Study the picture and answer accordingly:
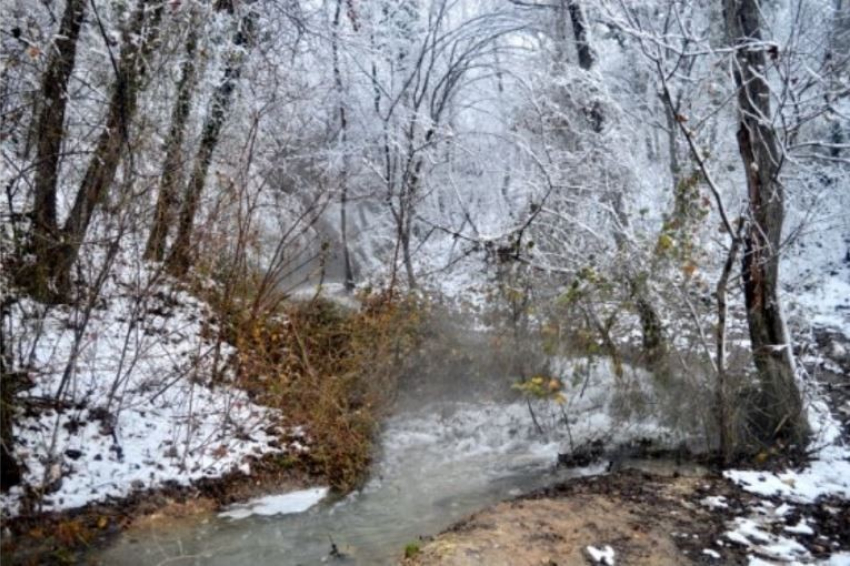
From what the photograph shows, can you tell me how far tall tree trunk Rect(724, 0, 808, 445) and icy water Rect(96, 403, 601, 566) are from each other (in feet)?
6.67

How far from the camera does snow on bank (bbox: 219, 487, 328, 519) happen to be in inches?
246

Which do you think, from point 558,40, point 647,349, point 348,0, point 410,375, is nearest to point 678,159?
point 558,40

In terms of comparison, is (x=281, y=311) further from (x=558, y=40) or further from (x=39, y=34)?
(x=558, y=40)

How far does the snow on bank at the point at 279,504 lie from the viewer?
624cm

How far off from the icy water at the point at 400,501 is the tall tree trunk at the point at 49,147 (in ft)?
8.03

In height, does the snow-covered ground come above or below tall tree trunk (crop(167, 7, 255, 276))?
below

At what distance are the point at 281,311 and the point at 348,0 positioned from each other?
611 centimetres

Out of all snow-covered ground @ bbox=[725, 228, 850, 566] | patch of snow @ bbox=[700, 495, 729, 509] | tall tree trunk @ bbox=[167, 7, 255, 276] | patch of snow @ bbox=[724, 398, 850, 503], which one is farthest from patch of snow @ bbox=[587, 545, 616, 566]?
tall tree trunk @ bbox=[167, 7, 255, 276]

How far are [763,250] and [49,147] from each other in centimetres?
666

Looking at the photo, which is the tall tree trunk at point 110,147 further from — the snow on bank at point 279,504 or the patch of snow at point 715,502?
the patch of snow at point 715,502

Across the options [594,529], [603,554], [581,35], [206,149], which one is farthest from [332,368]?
[581,35]

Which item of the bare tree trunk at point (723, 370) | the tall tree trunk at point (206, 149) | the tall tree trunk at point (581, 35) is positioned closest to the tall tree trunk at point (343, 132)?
the tall tree trunk at point (206, 149)

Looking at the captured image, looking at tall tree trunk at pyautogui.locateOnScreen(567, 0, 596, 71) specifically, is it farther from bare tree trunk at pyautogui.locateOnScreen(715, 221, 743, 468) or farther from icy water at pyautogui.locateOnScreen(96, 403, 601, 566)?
icy water at pyautogui.locateOnScreen(96, 403, 601, 566)

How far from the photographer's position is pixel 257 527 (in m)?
5.95
